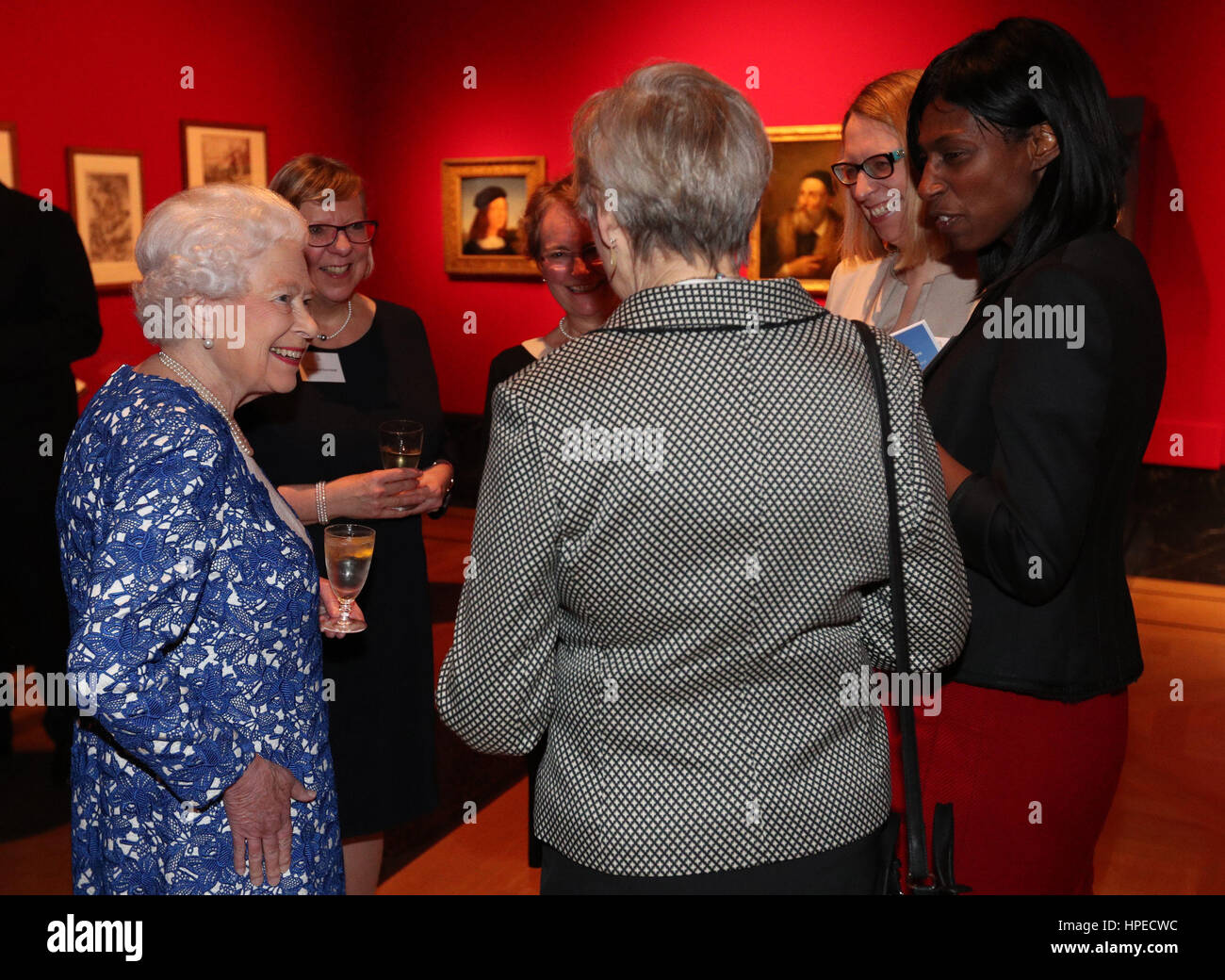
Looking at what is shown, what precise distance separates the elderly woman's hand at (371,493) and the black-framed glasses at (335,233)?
0.61 meters

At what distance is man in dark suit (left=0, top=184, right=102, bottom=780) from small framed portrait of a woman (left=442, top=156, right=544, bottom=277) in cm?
464

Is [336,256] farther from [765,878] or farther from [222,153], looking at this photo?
[222,153]

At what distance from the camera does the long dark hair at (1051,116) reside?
1.79 metres

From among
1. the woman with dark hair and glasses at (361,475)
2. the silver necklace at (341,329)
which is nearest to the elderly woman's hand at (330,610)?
the woman with dark hair and glasses at (361,475)

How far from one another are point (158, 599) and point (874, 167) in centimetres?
192

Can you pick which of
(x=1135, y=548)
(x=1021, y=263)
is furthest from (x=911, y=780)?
(x=1135, y=548)

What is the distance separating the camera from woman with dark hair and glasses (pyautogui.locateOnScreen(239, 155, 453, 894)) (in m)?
2.70

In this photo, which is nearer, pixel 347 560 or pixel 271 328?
pixel 271 328

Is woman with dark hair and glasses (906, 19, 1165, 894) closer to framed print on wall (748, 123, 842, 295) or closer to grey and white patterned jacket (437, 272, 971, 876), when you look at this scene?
grey and white patterned jacket (437, 272, 971, 876)

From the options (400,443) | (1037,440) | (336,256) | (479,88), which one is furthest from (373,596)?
(479,88)

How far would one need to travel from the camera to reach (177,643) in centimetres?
173
